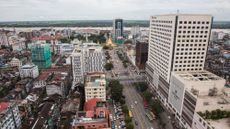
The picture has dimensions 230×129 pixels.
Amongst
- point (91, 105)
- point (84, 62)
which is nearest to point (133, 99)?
point (91, 105)

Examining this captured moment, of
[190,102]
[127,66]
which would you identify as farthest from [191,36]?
[127,66]

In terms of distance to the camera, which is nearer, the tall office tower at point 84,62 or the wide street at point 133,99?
the wide street at point 133,99

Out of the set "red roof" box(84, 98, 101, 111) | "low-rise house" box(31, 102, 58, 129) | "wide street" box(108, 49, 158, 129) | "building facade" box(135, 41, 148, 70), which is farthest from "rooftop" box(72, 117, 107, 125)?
"building facade" box(135, 41, 148, 70)

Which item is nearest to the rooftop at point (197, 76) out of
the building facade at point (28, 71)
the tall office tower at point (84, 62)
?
the tall office tower at point (84, 62)

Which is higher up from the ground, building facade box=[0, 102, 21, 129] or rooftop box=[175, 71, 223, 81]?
rooftop box=[175, 71, 223, 81]

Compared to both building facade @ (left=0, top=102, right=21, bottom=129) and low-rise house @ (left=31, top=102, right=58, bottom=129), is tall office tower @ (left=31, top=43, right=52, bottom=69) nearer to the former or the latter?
low-rise house @ (left=31, top=102, right=58, bottom=129)

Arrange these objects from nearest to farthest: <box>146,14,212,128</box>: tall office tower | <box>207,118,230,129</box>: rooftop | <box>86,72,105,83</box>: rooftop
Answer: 1. <box>207,118,230,129</box>: rooftop
2. <box>146,14,212,128</box>: tall office tower
3. <box>86,72,105,83</box>: rooftop

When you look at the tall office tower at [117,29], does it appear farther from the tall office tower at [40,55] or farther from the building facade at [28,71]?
the building facade at [28,71]
